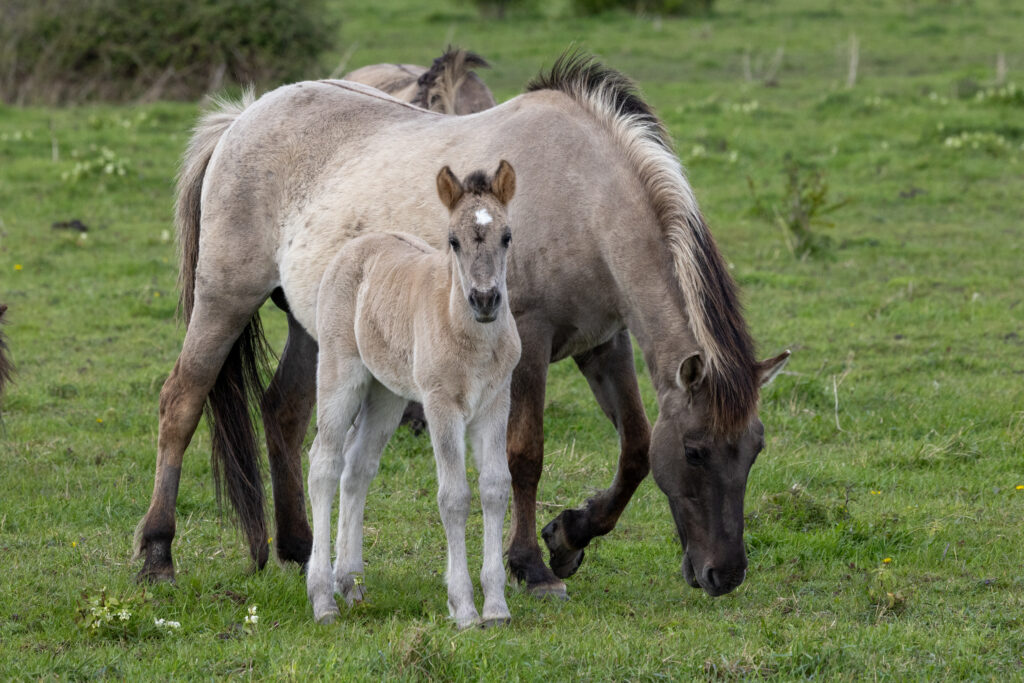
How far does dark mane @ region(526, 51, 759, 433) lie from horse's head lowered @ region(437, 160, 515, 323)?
975mm

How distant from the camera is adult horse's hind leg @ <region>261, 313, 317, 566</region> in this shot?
638 cm

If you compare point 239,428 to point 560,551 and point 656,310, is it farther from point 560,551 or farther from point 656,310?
point 656,310

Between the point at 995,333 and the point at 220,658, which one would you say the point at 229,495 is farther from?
the point at 995,333

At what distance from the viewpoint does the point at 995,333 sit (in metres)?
10.1

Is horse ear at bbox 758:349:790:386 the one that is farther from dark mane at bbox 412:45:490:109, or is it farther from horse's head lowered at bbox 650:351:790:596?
dark mane at bbox 412:45:490:109

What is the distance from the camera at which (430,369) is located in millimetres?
4758

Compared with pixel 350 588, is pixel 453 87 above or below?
above

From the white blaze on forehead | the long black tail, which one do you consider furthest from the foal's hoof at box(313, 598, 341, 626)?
the white blaze on forehead

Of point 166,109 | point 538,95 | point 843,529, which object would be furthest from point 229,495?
point 166,109

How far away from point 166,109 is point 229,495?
13.6 m

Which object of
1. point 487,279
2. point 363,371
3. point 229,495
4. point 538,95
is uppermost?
point 538,95

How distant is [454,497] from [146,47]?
1822cm

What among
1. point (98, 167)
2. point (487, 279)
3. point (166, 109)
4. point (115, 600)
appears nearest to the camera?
point (487, 279)

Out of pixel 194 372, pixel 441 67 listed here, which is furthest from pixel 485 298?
pixel 441 67
